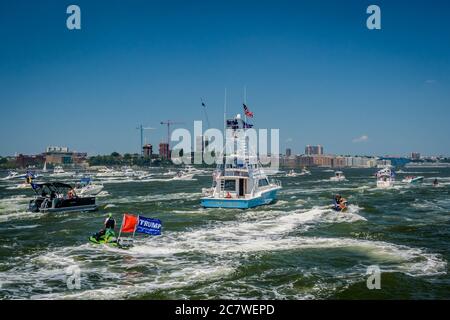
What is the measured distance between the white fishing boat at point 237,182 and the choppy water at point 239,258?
112 inches

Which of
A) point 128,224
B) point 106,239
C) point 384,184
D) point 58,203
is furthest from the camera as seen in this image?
point 384,184

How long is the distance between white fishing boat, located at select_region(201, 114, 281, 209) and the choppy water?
2841 mm

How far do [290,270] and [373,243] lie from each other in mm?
9497

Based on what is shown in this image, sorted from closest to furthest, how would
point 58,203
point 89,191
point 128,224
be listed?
point 128,224 → point 58,203 → point 89,191

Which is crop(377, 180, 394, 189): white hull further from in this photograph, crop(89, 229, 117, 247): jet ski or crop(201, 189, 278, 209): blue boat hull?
crop(89, 229, 117, 247): jet ski

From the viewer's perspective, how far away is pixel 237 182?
49562 millimetres

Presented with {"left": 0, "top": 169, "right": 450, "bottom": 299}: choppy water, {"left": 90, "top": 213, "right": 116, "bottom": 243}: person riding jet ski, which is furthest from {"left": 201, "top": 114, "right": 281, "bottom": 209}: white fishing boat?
{"left": 90, "top": 213, "right": 116, "bottom": 243}: person riding jet ski

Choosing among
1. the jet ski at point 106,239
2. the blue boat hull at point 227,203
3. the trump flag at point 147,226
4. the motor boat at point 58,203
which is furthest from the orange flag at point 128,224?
the motor boat at point 58,203

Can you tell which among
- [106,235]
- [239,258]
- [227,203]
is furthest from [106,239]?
[227,203]

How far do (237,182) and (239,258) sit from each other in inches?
938

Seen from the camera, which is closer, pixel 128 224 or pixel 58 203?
pixel 128 224

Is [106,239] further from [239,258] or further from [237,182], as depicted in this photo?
[237,182]
